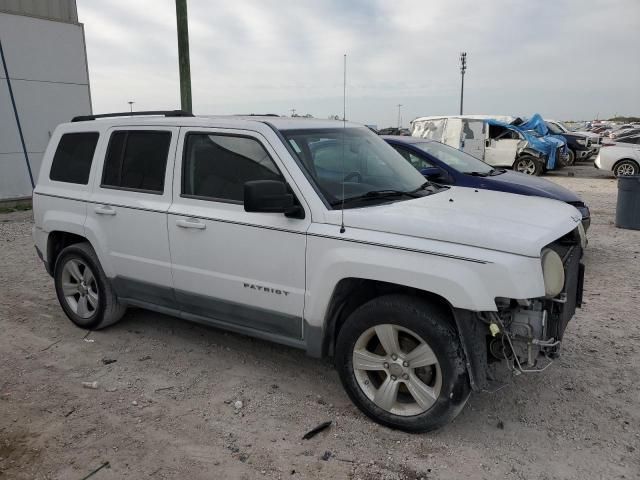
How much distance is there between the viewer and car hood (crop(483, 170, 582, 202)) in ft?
22.5

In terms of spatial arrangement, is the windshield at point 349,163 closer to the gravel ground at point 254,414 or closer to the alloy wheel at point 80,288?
the gravel ground at point 254,414

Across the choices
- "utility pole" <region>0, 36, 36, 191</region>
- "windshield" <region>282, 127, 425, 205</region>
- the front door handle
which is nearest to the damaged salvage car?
"utility pole" <region>0, 36, 36, 191</region>

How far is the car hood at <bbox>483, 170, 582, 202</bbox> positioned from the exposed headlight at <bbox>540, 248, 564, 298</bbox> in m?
3.98

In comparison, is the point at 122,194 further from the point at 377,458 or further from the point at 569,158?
the point at 569,158

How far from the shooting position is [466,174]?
7215mm

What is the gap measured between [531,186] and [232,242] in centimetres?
483

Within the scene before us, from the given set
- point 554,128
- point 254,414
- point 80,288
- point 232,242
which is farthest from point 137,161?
point 554,128

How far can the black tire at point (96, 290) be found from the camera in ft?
15.4

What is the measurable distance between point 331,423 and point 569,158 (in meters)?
20.7

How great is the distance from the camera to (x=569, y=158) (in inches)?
831

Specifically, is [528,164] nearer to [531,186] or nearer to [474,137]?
[474,137]

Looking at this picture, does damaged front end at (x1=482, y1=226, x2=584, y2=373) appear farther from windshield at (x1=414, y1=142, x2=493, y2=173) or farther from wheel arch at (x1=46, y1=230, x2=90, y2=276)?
windshield at (x1=414, y1=142, x2=493, y2=173)

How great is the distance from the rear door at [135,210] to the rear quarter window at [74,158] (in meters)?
0.19

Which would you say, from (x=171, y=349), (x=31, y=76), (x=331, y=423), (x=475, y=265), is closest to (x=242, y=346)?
(x=171, y=349)
